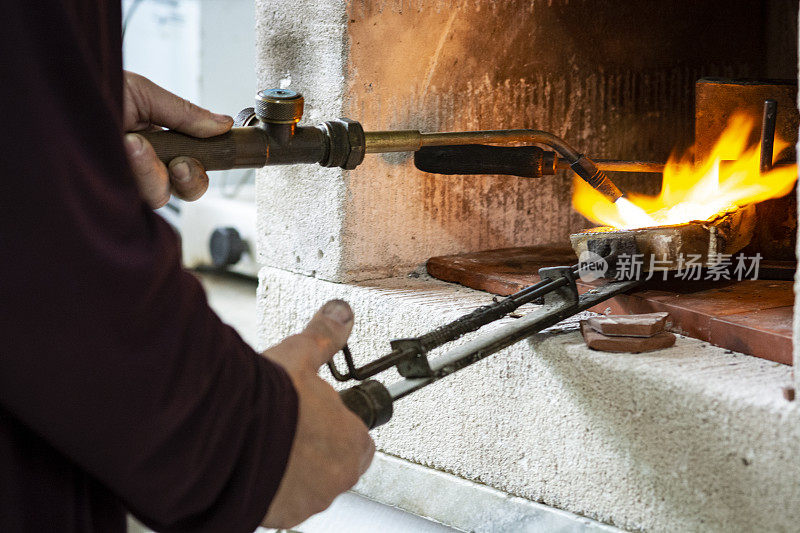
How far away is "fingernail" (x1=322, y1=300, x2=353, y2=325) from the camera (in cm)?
76

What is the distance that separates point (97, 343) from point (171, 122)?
1.41 ft

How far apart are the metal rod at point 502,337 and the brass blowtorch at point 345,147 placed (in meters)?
0.26

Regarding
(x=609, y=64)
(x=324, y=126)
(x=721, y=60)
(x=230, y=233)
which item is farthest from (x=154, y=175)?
(x=230, y=233)

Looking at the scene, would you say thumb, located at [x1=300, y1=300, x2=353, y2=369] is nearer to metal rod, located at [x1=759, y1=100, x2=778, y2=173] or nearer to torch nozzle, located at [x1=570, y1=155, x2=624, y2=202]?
torch nozzle, located at [x1=570, y1=155, x2=624, y2=202]

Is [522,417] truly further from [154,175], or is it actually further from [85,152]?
[85,152]

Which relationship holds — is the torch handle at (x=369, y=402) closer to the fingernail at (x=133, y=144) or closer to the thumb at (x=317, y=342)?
the thumb at (x=317, y=342)

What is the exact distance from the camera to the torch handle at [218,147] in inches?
33.7

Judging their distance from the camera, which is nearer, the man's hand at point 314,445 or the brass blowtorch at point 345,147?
the man's hand at point 314,445

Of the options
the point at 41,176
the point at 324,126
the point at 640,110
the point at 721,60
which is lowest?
the point at 41,176

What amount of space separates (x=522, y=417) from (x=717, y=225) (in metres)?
0.37

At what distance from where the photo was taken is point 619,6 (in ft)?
5.05

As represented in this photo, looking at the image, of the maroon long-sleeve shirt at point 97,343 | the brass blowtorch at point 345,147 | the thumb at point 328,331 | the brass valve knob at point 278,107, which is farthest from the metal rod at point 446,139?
the maroon long-sleeve shirt at point 97,343

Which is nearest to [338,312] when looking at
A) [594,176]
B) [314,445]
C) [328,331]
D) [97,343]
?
[328,331]

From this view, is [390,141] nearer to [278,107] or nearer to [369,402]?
[278,107]
